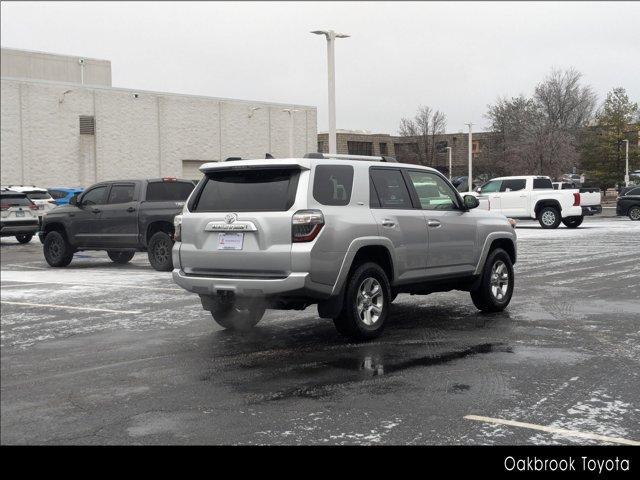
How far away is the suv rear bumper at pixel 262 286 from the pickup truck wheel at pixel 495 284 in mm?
3072

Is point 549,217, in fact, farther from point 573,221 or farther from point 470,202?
point 470,202

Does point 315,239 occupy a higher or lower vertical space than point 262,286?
higher

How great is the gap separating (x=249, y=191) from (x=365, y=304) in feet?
Answer: 5.53

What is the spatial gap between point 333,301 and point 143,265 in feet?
34.3

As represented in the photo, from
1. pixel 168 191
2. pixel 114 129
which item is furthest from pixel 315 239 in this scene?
pixel 114 129

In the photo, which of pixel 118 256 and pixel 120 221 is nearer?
pixel 120 221

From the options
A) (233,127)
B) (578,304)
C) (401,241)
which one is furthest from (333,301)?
(233,127)

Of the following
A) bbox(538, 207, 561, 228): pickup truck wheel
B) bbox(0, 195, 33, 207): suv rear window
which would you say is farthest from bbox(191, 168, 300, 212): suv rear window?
bbox(538, 207, 561, 228): pickup truck wheel

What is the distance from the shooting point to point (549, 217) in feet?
100

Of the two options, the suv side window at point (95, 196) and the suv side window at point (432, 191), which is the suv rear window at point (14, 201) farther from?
the suv side window at point (432, 191)

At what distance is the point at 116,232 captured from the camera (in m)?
16.8

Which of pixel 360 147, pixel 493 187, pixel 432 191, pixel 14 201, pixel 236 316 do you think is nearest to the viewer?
pixel 236 316

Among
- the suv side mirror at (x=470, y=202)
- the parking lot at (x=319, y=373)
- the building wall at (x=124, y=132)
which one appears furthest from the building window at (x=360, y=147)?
the suv side mirror at (x=470, y=202)
